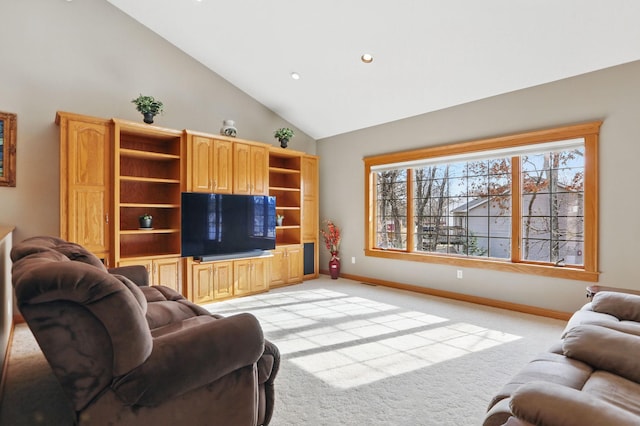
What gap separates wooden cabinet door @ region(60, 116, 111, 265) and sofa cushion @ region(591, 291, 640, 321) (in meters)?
4.55

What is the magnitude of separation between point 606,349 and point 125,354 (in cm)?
203

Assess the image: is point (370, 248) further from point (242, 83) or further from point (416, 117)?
point (242, 83)

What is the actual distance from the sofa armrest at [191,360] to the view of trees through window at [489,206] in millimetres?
3822

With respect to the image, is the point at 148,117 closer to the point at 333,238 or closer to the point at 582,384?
the point at 333,238

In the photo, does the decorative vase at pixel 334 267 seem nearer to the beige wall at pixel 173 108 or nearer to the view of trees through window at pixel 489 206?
the view of trees through window at pixel 489 206

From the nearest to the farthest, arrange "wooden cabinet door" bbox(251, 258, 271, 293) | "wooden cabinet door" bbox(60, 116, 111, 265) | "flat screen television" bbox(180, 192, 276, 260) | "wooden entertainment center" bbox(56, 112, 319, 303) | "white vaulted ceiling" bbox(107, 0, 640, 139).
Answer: "white vaulted ceiling" bbox(107, 0, 640, 139), "wooden cabinet door" bbox(60, 116, 111, 265), "wooden entertainment center" bbox(56, 112, 319, 303), "flat screen television" bbox(180, 192, 276, 260), "wooden cabinet door" bbox(251, 258, 271, 293)

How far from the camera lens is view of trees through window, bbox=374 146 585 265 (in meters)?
3.98

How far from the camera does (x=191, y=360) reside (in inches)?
61.6

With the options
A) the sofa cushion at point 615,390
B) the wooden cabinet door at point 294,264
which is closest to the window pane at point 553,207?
the sofa cushion at point 615,390

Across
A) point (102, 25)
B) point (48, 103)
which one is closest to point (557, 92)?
point (102, 25)

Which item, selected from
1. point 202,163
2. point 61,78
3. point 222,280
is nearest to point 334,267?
point 222,280

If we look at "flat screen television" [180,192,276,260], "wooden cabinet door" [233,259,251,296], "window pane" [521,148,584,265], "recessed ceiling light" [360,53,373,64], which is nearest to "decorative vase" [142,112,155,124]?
"flat screen television" [180,192,276,260]

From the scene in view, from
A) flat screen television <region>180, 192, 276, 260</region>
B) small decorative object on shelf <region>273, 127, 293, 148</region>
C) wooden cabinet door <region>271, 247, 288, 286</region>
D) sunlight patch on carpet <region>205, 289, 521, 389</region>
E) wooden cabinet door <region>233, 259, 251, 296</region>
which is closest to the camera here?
sunlight patch on carpet <region>205, 289, 521, 389</region>

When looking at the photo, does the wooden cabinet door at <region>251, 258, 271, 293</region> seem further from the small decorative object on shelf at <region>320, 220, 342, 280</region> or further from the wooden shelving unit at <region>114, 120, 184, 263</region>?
the small decorative object on shelf at <region>320, 220, 342, 280</region>
